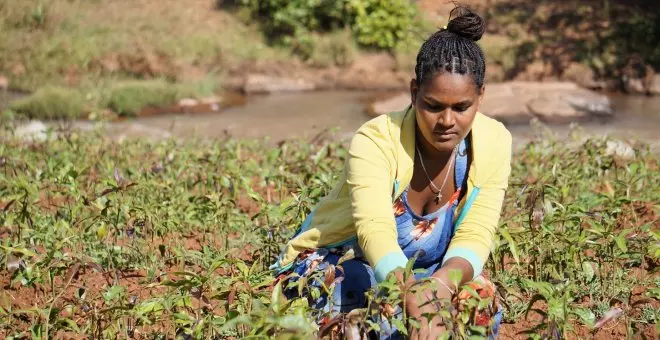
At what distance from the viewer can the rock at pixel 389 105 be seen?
8555 millimetres

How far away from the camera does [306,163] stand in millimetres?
4602

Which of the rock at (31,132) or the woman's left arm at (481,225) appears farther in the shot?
the rock at (31,132)

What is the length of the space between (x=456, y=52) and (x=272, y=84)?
24.2 feet

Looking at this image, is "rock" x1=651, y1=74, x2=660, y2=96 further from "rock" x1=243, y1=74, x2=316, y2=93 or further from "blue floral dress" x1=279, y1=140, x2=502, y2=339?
"blue floral dress" x1=279, y1=140, x2=502, y2=339

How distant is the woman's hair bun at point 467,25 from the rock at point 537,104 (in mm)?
5597

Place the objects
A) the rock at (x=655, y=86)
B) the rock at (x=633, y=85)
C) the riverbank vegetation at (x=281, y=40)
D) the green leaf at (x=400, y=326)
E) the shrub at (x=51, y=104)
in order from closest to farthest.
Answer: the green leaf at (x=400, y=326) → the shrub at (x=51, y=104) → the rock at (x=655, y=86) → the rock at (x=633, y=85) → the riverbank vegetation at (x=281, y=40)

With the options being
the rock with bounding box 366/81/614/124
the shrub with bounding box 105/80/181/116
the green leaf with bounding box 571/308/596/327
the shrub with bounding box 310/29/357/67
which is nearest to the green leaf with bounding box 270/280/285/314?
the green leaf with bounding box 571/308/596/327

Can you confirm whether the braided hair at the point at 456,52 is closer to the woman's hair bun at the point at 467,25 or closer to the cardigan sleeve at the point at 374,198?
the woman's hair bun at the point at 467,25

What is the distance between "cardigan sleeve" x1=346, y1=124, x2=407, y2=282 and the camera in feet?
8.19

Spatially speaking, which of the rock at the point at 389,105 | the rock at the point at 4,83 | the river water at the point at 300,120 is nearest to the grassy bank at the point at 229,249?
the river water at the point at 300,120

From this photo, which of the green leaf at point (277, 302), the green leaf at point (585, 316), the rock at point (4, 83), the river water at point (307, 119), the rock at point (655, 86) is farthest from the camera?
the rock at point (4, 83)

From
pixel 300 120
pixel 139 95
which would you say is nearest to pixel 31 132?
pixel 139 95

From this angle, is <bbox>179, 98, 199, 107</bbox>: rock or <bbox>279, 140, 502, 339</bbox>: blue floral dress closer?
<bbox>279, 140, 502, 339</bbox>: blue floral dress

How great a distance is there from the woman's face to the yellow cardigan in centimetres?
10
